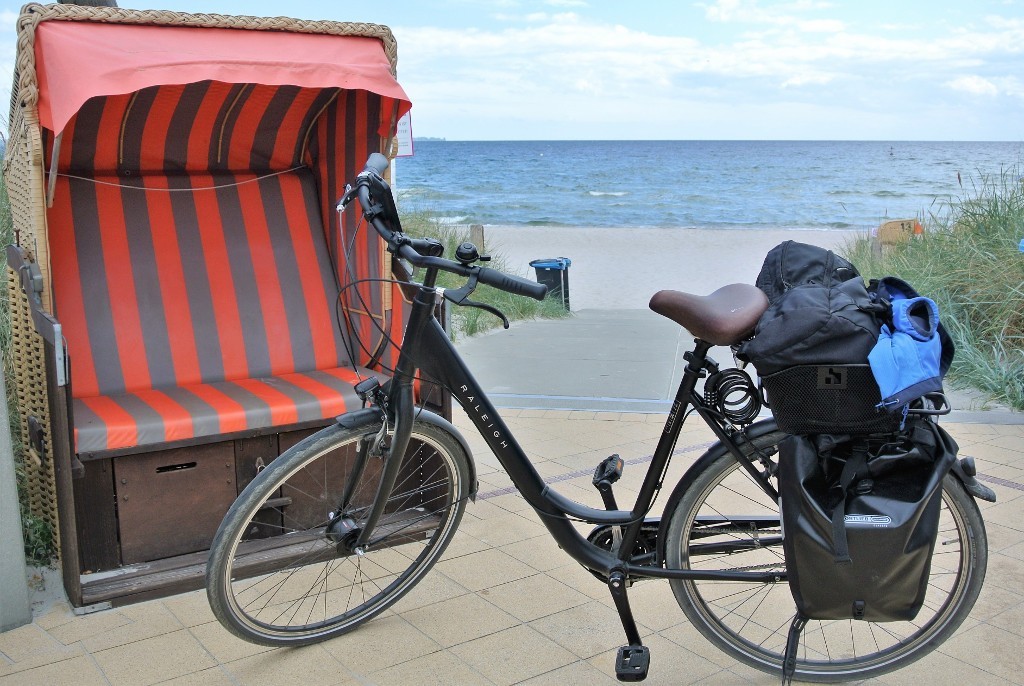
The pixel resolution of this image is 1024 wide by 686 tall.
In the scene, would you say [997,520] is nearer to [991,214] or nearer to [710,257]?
[991,214]

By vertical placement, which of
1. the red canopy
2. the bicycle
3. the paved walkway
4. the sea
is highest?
the red canopy

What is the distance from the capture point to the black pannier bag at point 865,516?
2.28 meters

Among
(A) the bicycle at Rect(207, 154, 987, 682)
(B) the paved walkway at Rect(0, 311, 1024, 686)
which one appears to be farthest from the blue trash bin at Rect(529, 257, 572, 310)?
(A) the bicycle at Rect(207, 154, 987, 682)

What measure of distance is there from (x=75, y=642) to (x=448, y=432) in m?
1.32

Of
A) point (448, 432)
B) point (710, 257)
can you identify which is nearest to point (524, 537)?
point (448, 432)

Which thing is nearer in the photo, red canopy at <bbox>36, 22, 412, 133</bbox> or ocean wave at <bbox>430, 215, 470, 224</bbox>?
red canopy at <bbox>36, 22, 412, 133</bbox>

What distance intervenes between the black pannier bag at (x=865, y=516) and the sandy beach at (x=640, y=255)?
393 inches

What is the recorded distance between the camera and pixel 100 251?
3914 mm

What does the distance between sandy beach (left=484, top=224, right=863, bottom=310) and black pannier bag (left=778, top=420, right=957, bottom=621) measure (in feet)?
32.7

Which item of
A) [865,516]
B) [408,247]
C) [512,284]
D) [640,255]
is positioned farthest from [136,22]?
[640,255]

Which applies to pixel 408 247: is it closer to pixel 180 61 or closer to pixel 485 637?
pixel 180 61

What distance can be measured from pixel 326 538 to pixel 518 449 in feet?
2.19

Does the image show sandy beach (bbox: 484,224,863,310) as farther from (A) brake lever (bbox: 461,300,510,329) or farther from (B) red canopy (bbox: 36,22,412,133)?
(A) brake lever (bbox: 461,300,510,329)

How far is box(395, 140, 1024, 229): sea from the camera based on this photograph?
97.9 ft
